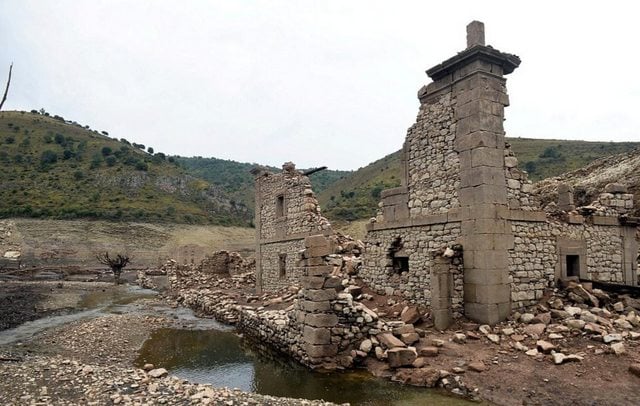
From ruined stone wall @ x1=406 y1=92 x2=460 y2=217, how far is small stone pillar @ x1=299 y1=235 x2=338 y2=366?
3.85 metres

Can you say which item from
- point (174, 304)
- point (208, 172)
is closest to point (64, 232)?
point (174, 304)

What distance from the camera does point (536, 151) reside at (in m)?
47.4

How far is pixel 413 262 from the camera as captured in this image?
41.9ft

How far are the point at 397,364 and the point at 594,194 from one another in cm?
1650

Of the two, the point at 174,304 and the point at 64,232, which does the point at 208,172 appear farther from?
the point at 174,304

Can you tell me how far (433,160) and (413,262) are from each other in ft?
9.81

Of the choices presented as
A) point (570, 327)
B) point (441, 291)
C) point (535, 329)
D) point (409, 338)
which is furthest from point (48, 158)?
point (570, 327)

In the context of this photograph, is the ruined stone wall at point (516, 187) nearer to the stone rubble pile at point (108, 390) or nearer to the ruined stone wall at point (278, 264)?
the stone rubble pile at point (108, 390)

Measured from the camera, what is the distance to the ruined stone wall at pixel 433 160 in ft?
39.4

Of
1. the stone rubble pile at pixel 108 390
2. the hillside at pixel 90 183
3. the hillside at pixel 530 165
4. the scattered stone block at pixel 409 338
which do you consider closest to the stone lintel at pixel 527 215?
the scattered stone block at pixel 409 338

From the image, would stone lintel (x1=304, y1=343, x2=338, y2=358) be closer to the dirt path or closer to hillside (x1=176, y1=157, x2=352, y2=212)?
the dirt path

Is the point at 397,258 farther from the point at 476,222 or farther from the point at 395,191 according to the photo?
the point at 476,222

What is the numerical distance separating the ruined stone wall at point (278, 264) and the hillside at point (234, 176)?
185ft

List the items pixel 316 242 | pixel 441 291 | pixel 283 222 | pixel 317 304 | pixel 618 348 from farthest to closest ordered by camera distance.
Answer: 1. pixel 283 222
2. pixel 441 291
3. pixel 316 242
4. pixel 317 304
5. pixel 618 348
